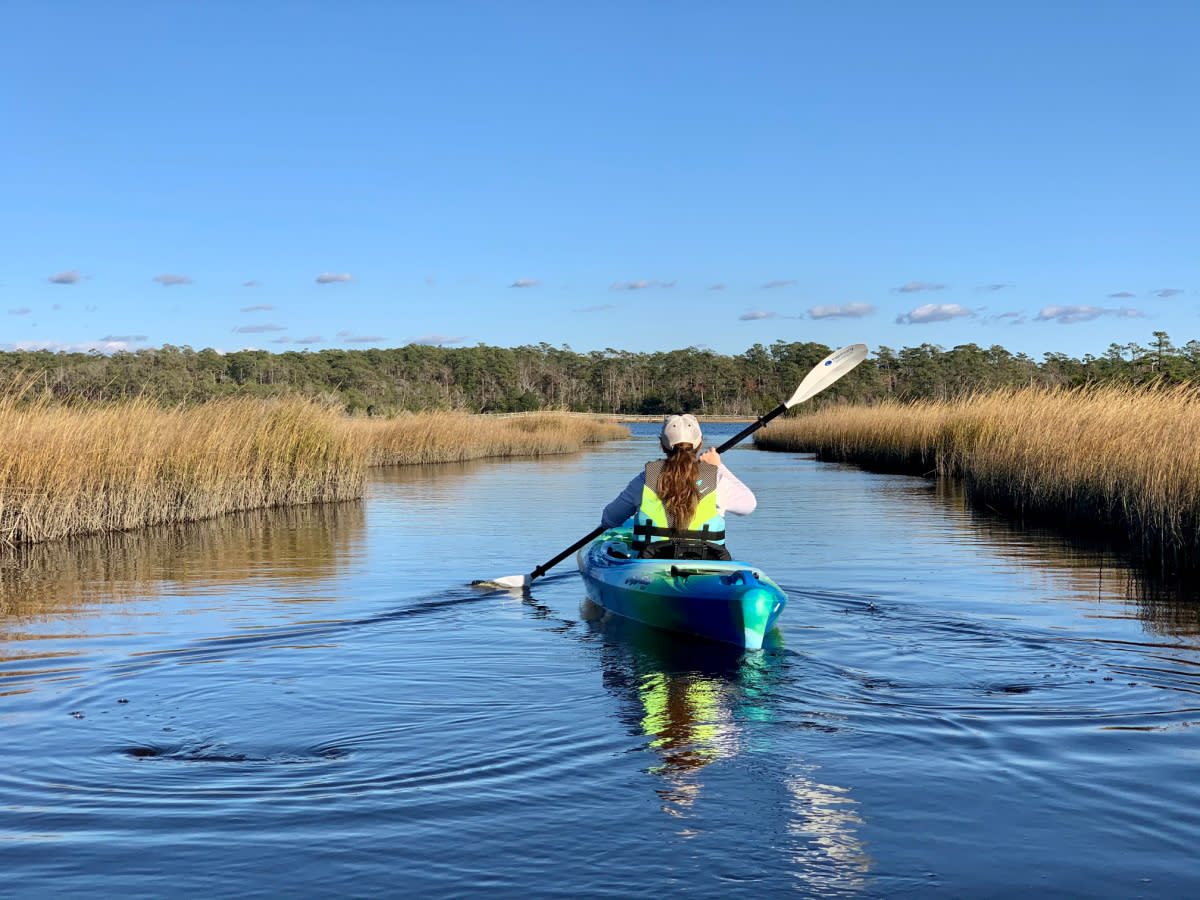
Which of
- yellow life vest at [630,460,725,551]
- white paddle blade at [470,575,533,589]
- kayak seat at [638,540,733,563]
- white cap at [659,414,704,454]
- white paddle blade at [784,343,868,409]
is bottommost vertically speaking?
white paddle blade at [470,575,533,589]

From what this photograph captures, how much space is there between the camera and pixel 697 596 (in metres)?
7.08

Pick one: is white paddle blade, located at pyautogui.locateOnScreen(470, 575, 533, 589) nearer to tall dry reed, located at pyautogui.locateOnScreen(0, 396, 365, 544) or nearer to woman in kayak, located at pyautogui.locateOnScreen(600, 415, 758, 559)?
woman in kayak, located at pyautogui.locateOnScreen(600, 415, 758, 559)

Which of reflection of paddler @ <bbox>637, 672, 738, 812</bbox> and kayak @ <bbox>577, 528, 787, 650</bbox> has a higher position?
kayak @ <bbox>577, 528, 787, 650</bbox>

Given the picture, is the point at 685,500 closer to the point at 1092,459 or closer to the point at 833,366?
the point at 833,366

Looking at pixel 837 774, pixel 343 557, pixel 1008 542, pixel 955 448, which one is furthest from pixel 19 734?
pixel 955 448

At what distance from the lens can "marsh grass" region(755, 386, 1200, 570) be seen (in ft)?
34.5

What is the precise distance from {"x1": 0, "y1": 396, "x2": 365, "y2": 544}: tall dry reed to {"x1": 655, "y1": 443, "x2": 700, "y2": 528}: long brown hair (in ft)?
27.9

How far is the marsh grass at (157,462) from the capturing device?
1302cm

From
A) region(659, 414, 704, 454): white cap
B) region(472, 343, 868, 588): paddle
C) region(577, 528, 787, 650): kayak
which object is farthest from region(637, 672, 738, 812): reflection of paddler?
region(472, 343, 868, 588): paddle

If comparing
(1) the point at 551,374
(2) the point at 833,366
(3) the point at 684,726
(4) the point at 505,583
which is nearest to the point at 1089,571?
(2) the point at 833,366

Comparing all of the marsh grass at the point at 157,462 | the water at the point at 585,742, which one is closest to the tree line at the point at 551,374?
the marsh grass at the point at 157,462

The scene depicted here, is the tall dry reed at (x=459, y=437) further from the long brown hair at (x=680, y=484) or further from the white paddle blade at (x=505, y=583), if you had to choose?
the long brown hair at (x=680, y=484)

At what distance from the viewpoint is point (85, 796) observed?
446 centimetres

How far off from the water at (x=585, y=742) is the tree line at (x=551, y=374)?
31118mm
